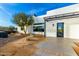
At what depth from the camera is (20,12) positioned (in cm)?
271

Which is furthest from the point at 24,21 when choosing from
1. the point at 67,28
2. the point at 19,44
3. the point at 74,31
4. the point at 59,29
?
the point at 74,31

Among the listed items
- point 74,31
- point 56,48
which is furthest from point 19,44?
point 74,31

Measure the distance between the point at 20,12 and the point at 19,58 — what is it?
736 millimetres

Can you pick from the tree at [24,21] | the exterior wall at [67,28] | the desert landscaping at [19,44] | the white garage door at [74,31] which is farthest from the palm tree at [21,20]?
the white garage door at [74,31]

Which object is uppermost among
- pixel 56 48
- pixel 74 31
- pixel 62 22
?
pixel 62 22

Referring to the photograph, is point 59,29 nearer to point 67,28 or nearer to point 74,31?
point 67,28

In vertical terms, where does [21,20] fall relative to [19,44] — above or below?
above

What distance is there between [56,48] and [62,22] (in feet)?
1.44

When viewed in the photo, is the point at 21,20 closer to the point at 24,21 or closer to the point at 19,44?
the point at 24,21

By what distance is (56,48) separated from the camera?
2.68m

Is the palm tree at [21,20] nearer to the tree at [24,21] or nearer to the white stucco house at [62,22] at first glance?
the tree at [24,21]

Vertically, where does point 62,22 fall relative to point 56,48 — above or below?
above

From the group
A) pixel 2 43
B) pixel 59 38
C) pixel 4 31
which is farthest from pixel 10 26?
pixel 59 38

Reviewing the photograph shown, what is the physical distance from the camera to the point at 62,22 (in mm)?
2762
